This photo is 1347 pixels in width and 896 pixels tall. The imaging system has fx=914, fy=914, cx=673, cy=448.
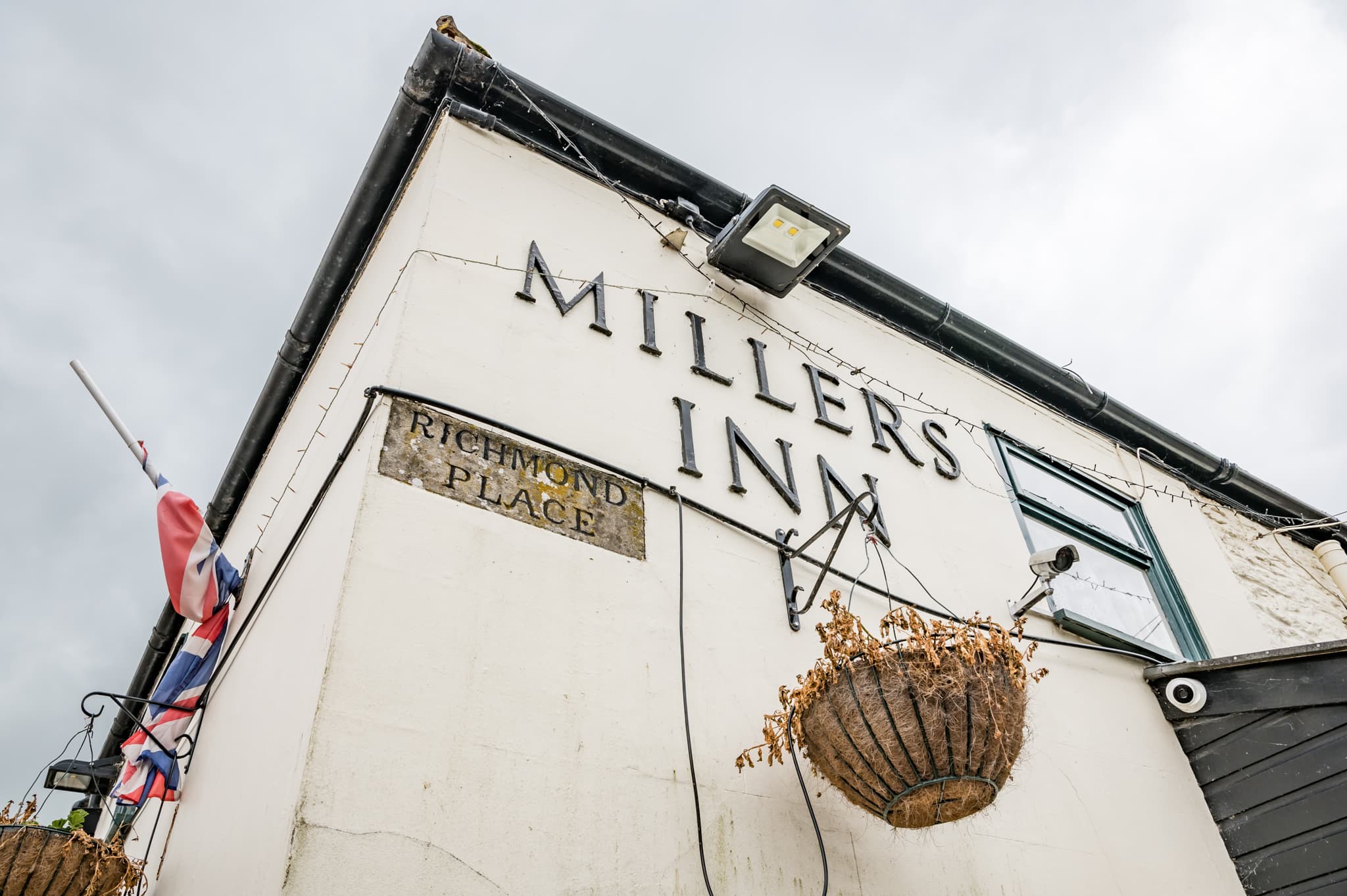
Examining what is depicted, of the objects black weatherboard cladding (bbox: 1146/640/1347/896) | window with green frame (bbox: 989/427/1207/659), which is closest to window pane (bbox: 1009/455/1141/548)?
window with green frame (bbox: 989/427/1207/659)

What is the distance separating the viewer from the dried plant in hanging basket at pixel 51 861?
3.21 metres

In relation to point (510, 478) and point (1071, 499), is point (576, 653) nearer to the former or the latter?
point (510, 478)

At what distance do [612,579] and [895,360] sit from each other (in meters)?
3.59

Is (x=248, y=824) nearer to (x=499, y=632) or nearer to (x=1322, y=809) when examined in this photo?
(x=499, y=632)

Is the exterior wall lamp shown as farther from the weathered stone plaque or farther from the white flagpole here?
the white flagpole

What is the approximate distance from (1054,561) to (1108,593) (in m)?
1.64

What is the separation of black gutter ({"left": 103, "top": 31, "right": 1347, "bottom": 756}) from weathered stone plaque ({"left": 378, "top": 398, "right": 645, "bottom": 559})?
232 centimetres

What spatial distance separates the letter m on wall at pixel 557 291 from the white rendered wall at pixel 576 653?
45mm

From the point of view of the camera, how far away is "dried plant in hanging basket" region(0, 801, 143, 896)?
126 inches

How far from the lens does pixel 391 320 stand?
3908 millimetres

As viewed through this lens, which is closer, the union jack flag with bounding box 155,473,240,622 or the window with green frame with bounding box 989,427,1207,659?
the union jack flag with bounding box 155,473,240,622

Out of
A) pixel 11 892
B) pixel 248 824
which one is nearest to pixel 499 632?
pixel 248 824

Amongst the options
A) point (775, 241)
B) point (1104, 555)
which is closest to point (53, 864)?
point (775, 241)

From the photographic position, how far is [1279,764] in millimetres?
4516
